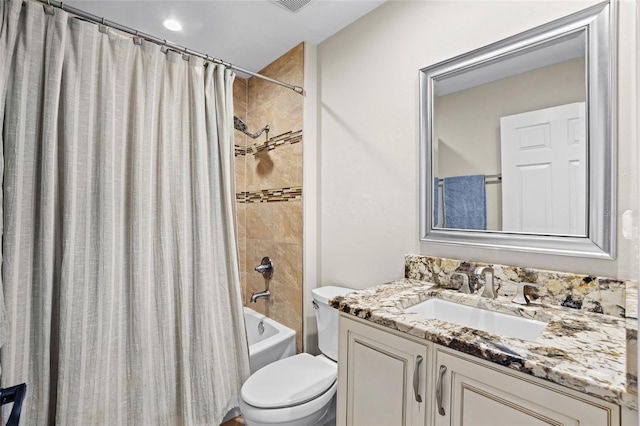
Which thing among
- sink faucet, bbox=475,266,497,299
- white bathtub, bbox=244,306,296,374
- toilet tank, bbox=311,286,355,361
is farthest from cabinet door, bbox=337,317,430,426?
white bathtub, bbox=244,306,296,374

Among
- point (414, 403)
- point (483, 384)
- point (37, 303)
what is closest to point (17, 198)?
point (37, 303)

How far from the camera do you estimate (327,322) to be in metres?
1.79

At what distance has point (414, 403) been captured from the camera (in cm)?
91

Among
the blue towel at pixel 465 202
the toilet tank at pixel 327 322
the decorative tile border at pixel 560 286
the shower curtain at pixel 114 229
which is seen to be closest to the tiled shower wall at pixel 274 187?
the toilet tank at pixel 327 322

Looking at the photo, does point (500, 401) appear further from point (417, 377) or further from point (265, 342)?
point (265, 342)

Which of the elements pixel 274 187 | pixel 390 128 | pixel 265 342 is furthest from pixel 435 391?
pixel 274 187

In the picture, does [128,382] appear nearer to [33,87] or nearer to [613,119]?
→ [33,87]

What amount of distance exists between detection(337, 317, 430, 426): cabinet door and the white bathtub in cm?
86

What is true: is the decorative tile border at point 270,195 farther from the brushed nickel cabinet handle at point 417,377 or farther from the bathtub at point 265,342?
the brushed nickel cabinet handle at point 417,377

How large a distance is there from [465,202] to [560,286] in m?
0.47

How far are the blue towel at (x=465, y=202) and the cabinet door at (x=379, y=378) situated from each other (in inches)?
26.6

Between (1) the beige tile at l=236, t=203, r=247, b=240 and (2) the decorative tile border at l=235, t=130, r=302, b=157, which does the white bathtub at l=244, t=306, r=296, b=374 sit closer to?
(1) the beige tile at l=236, t=203, r=247, b=240

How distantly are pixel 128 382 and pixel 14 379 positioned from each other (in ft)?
1.28

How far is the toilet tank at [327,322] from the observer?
1.76 meters
